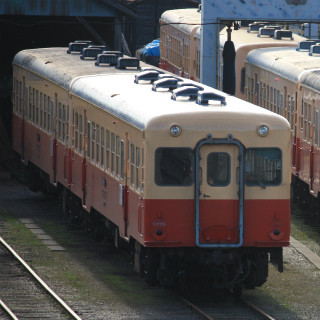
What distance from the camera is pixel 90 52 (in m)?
24.9

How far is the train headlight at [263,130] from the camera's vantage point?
1675 cm

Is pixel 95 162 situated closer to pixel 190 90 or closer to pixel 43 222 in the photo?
pixel 190 90

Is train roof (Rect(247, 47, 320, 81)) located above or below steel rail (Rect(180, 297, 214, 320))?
above

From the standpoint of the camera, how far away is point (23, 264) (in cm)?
1972

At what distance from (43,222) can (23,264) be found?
14.3 ft

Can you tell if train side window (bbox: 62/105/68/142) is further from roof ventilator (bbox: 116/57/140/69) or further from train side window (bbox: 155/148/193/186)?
train side window (bbox: 155/148/193/186)

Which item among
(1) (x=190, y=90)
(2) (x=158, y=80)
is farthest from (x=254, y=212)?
(2) (x=158, y=80)

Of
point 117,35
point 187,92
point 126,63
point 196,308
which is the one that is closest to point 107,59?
point 126,63

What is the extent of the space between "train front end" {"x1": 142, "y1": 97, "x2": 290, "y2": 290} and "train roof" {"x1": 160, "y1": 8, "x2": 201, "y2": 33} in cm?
1969

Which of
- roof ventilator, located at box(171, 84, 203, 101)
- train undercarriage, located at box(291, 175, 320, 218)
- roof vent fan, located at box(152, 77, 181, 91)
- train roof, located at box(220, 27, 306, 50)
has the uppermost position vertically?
roof ventilator, located at box(171, 84, 203, 101)

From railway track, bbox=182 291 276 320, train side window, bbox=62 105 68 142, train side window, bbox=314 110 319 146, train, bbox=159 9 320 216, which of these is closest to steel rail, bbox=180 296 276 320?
railway track, bbox=182 291 276 320

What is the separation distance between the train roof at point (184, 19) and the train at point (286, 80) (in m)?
0.16

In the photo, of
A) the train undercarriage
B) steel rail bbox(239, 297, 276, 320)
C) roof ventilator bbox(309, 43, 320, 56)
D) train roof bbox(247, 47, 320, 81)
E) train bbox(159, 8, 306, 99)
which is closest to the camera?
steel rail bbox(239, 297, 276, 320)

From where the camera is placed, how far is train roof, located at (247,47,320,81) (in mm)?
25219
